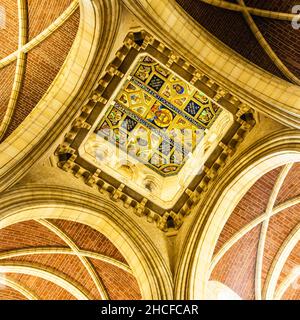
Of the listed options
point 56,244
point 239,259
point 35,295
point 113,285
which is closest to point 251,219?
point 239,259

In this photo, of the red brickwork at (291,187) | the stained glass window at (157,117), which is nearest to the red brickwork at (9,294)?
the stained glass window at (157,117)

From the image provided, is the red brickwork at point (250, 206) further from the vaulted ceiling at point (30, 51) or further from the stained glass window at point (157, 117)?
the vaulted ceiling at point (30, 51)

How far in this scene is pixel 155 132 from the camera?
13.6 m

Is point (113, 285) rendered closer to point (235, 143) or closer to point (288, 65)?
point (235, 143)

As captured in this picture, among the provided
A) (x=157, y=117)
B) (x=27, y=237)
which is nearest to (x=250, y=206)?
(x=157, y=117)

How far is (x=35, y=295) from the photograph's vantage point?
14781 millimetres

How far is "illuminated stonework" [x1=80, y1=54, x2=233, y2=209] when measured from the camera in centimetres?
1284

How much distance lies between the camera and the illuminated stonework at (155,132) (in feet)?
42.1

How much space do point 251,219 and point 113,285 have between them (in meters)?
3.87

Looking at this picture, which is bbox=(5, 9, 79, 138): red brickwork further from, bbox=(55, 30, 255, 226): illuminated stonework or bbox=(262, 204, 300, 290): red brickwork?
bbox=(262, 204, 300, 290): red brickwork

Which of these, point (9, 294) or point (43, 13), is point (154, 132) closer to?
point (43, 13)

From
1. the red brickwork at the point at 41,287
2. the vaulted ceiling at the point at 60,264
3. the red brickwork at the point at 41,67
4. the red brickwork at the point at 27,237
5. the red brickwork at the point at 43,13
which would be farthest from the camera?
the red brickwork at the point at 41,287

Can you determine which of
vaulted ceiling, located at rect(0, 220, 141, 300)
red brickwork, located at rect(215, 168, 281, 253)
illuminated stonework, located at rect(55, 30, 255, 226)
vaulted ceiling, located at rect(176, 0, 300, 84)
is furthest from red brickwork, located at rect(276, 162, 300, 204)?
vaulted ceiling, located at rect(0, 220, 141, 300)

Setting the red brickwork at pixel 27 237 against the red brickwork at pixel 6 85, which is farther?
the red brickwork at pixel 27 237
